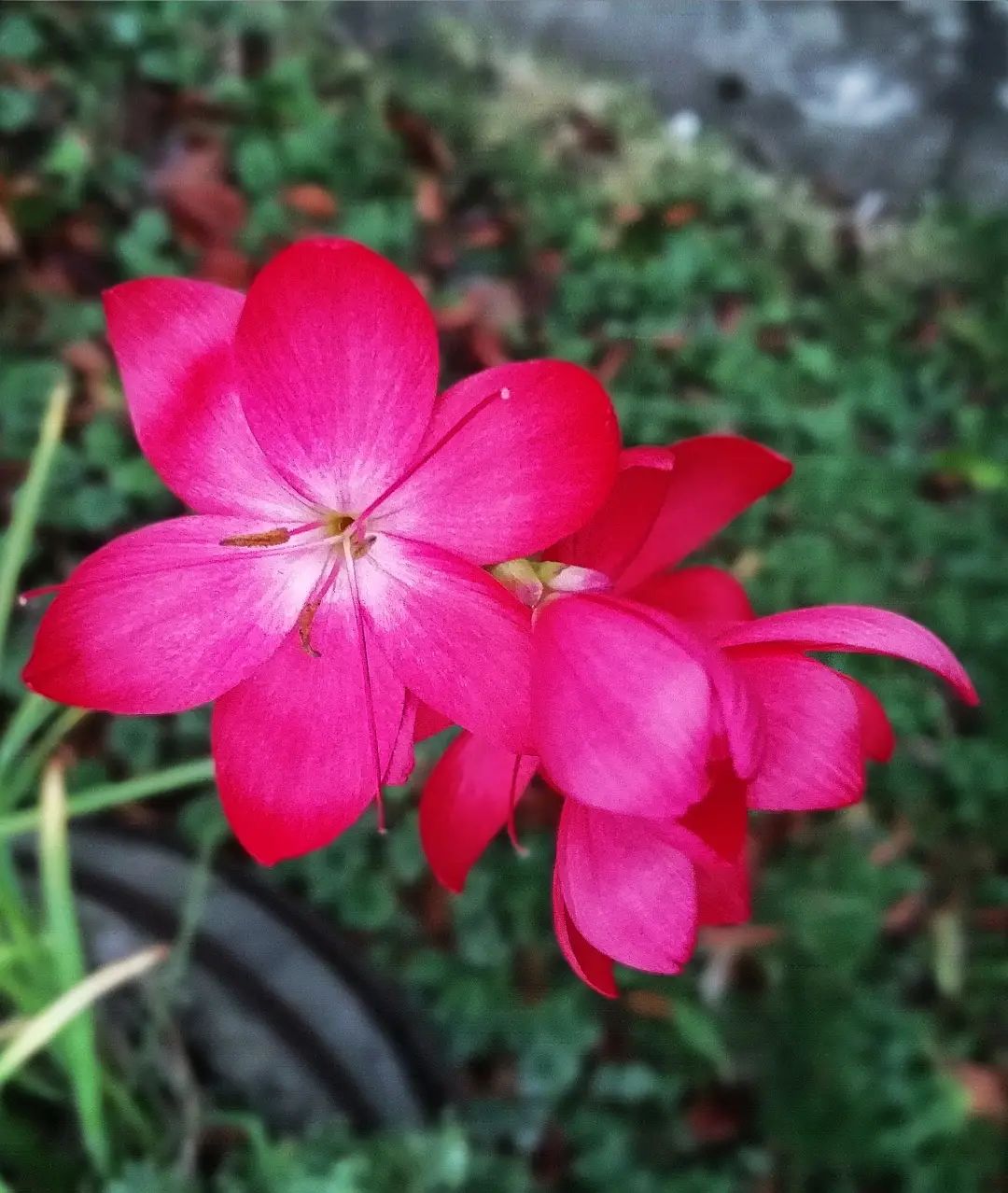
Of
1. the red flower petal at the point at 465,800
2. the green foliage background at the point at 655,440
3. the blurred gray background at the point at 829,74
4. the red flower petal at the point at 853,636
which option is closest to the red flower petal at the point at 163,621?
the red flower petal at the point at 465,800

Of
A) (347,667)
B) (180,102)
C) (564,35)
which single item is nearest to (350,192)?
(180,102)

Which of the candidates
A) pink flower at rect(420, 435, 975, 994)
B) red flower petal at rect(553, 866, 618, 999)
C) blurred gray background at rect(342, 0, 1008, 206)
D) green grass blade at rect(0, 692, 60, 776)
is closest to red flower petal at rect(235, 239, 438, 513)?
pink flower at rect(420, 435, 975, 994)

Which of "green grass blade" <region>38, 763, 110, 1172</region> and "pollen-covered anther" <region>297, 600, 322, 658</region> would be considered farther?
"green grass blade" <region>38, 763, 110, 1172</region>

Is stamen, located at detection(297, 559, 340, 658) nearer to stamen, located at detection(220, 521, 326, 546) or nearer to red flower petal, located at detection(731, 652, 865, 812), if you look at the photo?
stamen, located at detection(220, 521, 326, 546)

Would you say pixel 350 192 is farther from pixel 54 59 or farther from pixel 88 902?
pixel 88 902

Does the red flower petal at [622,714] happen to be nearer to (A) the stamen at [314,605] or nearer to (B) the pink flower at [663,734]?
(B) the pink flower at [663,734]

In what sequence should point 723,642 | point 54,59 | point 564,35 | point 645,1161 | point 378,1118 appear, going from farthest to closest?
point 564,35 → point 54,59 → point 645,1161 → point 378,1118 → point 723,642
